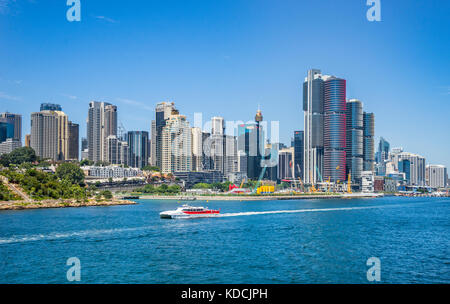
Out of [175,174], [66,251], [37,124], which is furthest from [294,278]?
[37,124]

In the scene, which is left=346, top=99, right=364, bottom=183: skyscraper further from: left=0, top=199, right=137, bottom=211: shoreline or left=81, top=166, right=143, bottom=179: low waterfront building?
left=0, top=199, right=137, bottom=211: shoreline

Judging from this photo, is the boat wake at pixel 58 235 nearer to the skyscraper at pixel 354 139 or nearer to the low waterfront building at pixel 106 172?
the low waterfront building at pixel 106 172

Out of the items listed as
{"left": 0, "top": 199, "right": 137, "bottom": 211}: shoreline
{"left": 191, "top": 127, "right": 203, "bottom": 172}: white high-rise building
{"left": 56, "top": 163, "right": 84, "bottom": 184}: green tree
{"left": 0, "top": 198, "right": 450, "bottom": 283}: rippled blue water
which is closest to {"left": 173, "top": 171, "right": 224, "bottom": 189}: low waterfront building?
{"left": 191, "top": 127, "right": 203, "bottom": 172}: white high-rise building

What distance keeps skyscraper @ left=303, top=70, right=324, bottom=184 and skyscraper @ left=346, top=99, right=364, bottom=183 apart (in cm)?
1322

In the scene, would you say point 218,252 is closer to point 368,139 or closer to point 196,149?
point 196,149

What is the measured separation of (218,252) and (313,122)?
159528 mm

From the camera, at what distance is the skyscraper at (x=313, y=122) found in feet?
586

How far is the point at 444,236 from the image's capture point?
1467 inches

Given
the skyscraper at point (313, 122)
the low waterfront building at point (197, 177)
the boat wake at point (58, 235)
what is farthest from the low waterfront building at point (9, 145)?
the boat wake at point (58, 235)

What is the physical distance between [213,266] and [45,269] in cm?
964

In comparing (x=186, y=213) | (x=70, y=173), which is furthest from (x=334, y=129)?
(x=186, y=213)

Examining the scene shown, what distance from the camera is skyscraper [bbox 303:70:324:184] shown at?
178 metres
